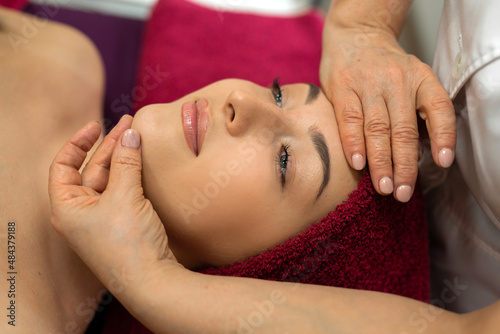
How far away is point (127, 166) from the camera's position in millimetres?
818

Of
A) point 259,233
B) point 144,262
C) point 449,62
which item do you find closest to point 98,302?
point 144,262

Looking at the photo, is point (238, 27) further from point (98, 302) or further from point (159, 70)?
point (98, 302)

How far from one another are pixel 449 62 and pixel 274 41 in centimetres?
66

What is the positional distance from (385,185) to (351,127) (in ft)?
0.43

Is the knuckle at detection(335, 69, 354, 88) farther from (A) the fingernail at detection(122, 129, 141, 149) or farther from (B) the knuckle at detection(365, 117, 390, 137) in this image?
(A) the fingernail at detection(122, 129, 141, 149)

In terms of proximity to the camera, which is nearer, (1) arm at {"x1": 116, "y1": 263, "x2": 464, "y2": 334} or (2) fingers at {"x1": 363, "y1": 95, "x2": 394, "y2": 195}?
(1) arm at {"x1": 116, "y1": 263, "x2": 464, "y2": 334}

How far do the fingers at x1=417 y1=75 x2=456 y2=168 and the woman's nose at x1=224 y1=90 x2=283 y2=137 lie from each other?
0.95ft

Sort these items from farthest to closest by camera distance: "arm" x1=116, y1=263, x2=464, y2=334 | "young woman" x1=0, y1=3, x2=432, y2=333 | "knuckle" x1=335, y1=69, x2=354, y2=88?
"knuckle" x1=335, y1=69, x2=354, y2=88 < "young woman" x1=0, y1=3, x2=432, y2=333 < "arm" x1=116, y1=263, x2=464, y2=334

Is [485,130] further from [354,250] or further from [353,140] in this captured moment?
[354,250]

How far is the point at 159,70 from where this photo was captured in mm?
1299

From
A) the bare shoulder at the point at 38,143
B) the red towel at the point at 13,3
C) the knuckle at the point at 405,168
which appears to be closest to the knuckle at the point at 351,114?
the knuckle at the point at 405,168

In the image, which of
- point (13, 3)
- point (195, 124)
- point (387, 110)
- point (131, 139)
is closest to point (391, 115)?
point (387, 110)

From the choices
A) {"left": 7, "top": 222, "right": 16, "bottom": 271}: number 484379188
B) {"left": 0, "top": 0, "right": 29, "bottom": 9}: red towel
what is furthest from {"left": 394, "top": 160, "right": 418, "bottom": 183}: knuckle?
{"left": 0, "top": 0, "right": 29, "bottom": 9}: red towel

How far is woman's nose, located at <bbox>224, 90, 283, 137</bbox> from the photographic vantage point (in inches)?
32.6
